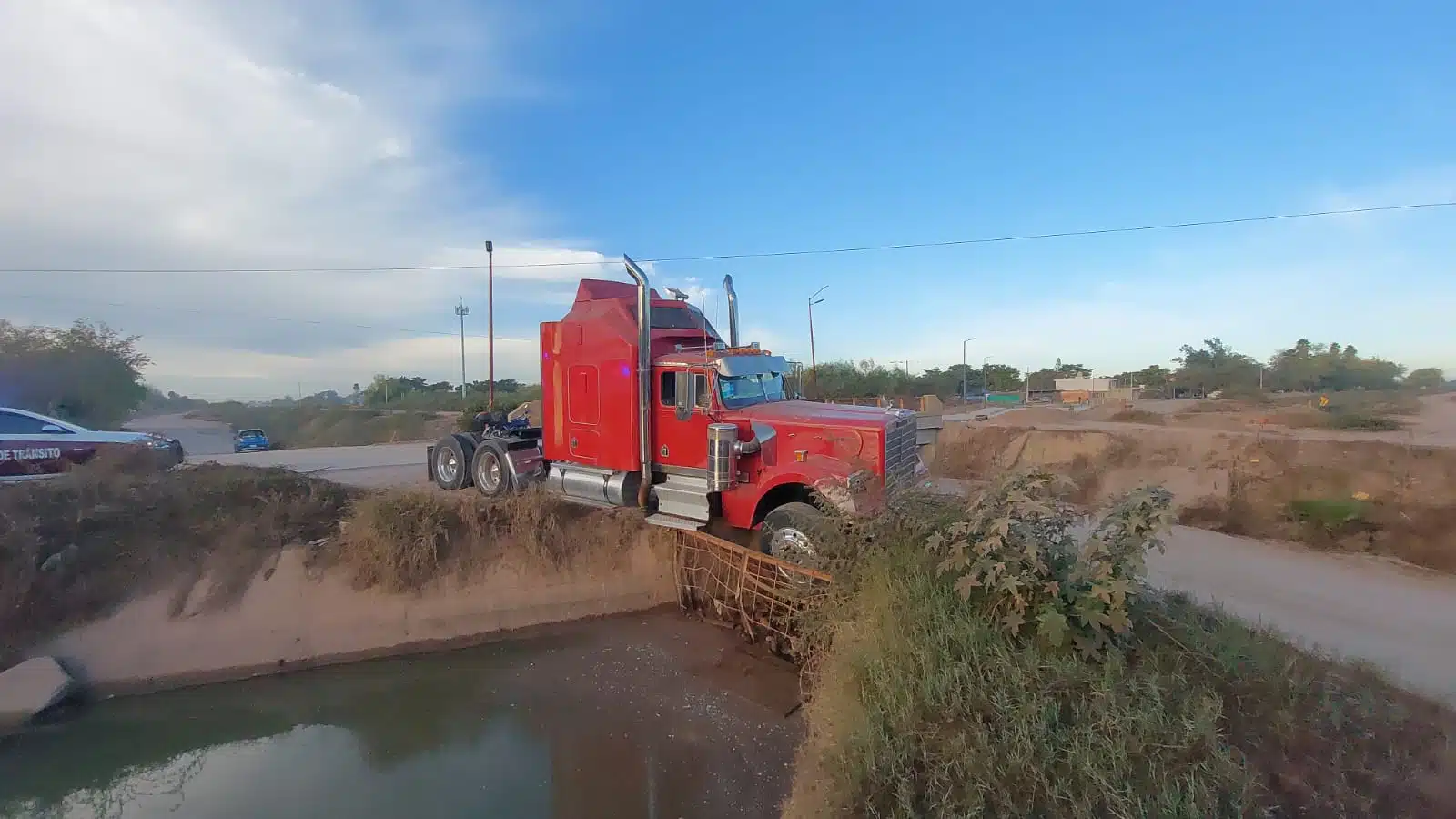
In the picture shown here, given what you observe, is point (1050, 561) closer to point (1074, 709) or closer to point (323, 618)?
point (1074, 709)

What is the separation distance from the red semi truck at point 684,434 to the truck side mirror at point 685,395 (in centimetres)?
1

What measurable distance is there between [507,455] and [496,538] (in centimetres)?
133

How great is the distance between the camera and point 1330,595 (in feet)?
30.0

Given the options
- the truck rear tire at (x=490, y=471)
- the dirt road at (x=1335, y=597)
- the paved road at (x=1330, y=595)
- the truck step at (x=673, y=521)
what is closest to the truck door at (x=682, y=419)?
the truck step at (x=673, y=521)

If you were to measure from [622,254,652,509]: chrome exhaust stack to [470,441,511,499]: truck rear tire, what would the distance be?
264 cm

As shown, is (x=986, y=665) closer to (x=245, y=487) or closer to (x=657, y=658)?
(x=657, y=658)

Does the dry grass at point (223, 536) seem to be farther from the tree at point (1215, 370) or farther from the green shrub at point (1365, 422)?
the tree at point (1215, 370)

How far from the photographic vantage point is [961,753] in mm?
3932

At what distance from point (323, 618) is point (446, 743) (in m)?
3.16

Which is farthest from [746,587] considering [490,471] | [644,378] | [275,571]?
[275,571]

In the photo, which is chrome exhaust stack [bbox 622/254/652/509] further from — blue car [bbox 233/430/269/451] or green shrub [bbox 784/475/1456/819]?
blue car [bbox 233/430/269/451]

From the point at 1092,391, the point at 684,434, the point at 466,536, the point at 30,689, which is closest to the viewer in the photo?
the point at 30,689

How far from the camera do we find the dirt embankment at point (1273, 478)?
11844mm

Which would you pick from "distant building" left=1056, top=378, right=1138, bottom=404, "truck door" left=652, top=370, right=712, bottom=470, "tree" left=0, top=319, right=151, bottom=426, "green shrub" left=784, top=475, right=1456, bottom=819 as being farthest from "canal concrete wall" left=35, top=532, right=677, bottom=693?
"distant building" left=1056, top=378, right=1138, bottom=404
